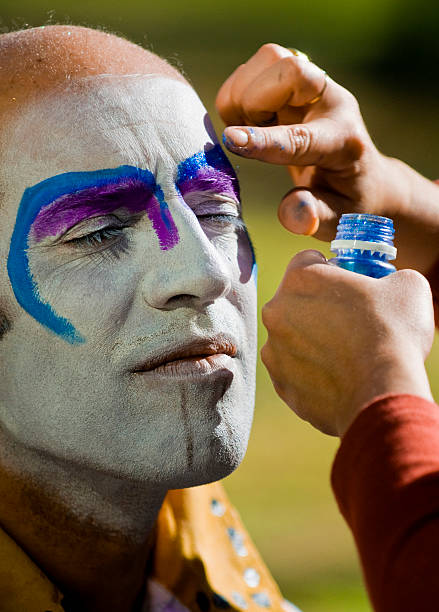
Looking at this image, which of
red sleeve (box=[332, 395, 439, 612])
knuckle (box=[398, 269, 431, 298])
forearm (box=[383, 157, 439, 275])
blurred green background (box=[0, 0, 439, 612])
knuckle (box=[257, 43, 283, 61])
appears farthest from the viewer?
blurred green background (box=[0, 0, 439, 612])

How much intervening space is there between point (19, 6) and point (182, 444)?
6.82 m

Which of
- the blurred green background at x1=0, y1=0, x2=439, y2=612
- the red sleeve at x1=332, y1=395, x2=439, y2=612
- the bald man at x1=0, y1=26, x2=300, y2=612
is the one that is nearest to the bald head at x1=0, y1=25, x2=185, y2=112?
the bald man at x1=0, y1=26, x2=300, y2=612

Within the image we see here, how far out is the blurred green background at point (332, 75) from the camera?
3738 mm

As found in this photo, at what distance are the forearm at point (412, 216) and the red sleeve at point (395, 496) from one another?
0.76 meters

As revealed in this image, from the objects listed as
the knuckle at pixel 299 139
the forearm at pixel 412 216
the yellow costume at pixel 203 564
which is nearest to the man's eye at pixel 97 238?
the knuckle at pixel 299 139

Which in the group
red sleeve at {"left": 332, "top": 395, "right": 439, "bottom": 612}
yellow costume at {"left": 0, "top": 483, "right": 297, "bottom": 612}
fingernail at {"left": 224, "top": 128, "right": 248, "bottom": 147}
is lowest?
yellow costume at {"left": 0, "top": 483, "right": 297, "bottom": 612}

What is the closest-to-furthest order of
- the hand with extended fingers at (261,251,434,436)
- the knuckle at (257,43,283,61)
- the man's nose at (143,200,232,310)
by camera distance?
the hand with extended fingers at (261,251,434,436) → the man's nose at (143,200,232,310) → the knuckle at (257,43,283,61)

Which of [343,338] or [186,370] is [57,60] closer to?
[186,370]

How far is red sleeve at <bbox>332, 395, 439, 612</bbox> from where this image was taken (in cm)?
99

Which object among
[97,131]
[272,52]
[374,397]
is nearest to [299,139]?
[272,52]

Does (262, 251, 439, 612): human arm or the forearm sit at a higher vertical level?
the forearm

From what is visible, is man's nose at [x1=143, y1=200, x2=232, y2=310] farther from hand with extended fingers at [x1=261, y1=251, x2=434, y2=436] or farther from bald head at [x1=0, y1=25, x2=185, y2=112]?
bald head at [x1=0, y1=25, x2=185, y2=112]

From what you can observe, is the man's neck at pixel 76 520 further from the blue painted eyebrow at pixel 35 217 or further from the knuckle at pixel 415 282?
the knuckle at pixel 415 282

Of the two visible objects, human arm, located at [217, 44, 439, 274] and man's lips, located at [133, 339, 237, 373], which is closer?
man's lips, located at [133, 339, 237, 373]
